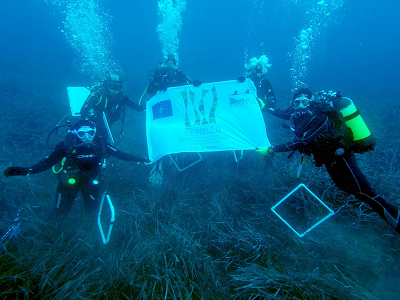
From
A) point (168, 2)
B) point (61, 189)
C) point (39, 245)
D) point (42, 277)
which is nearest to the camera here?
point (42, 277)

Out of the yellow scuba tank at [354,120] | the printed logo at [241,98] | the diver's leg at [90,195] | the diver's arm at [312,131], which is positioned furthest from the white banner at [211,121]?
the yellow scuba tank at [354,120]

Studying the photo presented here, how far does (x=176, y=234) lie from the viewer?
3.22 m

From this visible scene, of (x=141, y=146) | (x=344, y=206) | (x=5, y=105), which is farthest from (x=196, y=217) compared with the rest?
(x=5, y=105)

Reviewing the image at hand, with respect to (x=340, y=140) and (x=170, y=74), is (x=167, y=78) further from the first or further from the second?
(x=340, y=140)

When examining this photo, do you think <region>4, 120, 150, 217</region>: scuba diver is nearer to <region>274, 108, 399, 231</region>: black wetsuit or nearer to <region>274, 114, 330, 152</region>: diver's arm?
<region>274, 108, 399, 231</region>: black wetsuit

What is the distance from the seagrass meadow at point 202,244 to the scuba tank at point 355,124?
1.27 m

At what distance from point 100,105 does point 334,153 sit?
5827 mm

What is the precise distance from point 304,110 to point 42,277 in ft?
14.9

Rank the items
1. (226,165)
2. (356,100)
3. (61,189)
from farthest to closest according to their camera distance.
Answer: (356,100) → (226,165) → (61,189)

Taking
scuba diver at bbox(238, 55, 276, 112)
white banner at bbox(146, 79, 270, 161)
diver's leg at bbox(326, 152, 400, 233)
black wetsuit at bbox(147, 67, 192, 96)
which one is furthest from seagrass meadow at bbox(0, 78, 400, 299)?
black wetsuit at bbox(147, 67, 192, 96)

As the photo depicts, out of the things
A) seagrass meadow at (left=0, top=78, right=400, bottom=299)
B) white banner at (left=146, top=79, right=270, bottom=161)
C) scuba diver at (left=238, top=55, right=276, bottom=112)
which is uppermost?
scuba diver at (left=238, top=55, right=276, bottom=112)

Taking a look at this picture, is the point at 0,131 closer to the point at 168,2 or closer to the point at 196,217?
the point at 196,217

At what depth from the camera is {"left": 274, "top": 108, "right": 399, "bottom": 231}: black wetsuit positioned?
→ 2.97 meters

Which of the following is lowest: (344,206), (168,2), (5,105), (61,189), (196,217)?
(196,217)
